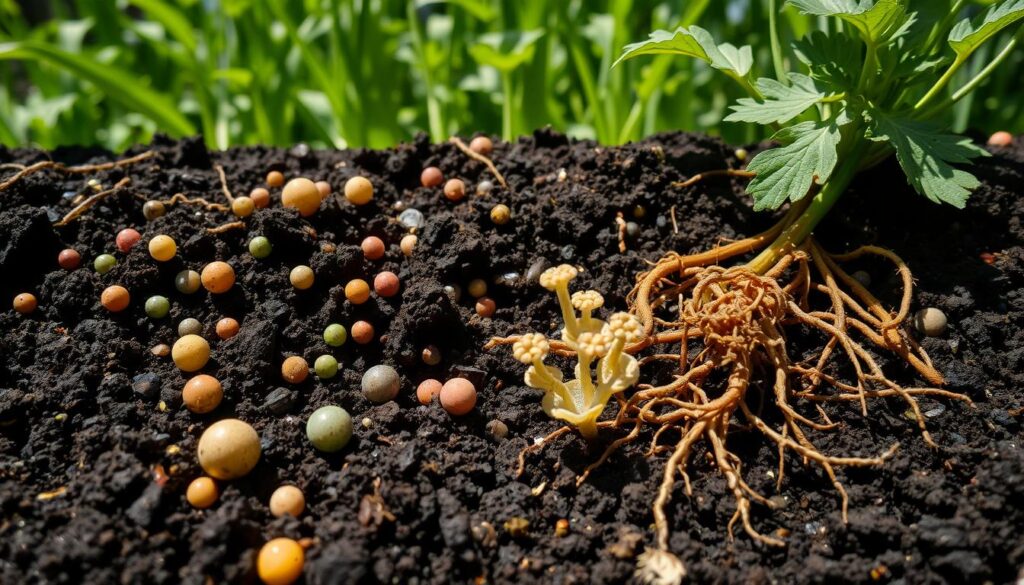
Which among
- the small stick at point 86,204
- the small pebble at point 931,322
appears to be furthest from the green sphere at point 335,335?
the small pebble at point 931,322

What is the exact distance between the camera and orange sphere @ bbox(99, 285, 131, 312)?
1486 millimetres

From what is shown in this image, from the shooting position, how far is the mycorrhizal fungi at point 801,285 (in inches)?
51.0

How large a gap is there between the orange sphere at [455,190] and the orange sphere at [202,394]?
0.70 m

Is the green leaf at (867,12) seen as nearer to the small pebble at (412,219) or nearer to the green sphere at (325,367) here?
the small pebble at (412,219)

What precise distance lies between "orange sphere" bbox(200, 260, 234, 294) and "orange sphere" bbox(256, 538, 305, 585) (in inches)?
24.1

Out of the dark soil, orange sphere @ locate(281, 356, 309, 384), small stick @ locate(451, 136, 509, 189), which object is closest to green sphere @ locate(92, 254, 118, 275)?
the dark soil

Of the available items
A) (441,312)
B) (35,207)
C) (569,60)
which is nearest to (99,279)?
(35,207)

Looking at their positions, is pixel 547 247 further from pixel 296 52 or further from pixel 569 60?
pixel 296 52

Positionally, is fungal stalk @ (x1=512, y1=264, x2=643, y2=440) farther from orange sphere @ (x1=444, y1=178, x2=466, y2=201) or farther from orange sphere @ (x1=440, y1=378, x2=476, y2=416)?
orange sphere @ (x1=444, y1=178, x2=466, y2=201)

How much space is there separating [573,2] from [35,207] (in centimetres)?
189

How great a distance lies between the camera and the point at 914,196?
1.67m

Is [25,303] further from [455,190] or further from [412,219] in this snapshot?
[455,190]

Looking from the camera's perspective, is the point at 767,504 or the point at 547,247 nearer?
the point at 767,504

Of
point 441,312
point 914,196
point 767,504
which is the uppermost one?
point 914,196
